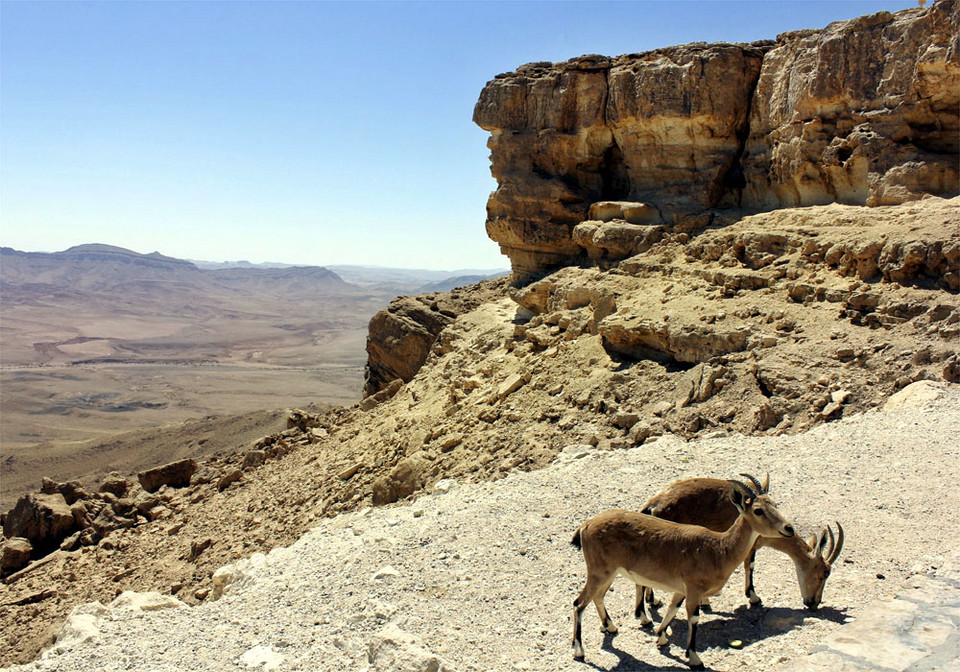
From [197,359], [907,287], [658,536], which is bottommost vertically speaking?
[197,359]

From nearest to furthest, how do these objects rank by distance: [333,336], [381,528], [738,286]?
[381,528] < [738,286] < [333,336]

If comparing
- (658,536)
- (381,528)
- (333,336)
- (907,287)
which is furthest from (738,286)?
(333,336)

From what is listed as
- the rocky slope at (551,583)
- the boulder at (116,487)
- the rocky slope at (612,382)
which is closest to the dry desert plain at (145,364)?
the boulder at (116,487)

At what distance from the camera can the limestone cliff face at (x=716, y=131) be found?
11.5 metres

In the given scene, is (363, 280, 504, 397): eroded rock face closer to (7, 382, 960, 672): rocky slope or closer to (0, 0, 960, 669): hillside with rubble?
(0, 0, 960, 669): hillside with rubble

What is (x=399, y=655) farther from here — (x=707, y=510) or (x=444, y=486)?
(x=444, y=486)

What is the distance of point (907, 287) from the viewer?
10.1 meters

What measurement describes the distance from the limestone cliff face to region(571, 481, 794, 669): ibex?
865 cm

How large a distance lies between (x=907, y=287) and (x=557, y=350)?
5.98 metres

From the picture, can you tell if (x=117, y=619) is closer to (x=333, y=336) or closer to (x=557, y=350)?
(x=557, y=350)

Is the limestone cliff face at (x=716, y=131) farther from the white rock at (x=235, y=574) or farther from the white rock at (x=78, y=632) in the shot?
the white rock at (x=78, y=632)

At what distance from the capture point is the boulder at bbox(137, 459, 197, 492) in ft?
56.8

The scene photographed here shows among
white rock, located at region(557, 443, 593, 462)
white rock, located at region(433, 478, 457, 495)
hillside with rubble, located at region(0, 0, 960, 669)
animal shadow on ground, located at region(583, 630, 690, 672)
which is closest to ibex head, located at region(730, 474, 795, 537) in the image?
animal shadow on ground, located at region(583, 630, 690, 672)

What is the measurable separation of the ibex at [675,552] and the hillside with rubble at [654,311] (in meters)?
1.99
